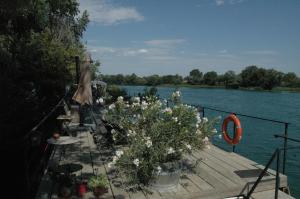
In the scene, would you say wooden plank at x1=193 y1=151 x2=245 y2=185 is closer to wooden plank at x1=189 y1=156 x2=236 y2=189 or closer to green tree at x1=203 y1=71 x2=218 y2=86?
wooden plank at x1=189 y1=156 x2=236 y2=189

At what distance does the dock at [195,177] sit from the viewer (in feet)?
13.7

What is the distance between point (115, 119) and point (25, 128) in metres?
8.37

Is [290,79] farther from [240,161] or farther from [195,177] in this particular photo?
[195,177]

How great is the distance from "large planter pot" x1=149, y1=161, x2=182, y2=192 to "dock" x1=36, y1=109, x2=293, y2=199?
81 mm

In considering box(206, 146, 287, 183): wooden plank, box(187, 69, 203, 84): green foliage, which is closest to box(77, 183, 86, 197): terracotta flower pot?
box(206, 146, 287, 183): wooden plank

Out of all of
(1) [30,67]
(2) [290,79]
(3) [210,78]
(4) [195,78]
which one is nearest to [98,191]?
(1) [30,67]

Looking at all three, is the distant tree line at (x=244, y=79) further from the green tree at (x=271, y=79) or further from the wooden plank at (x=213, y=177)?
the wooden plank at (x=213, y=177)

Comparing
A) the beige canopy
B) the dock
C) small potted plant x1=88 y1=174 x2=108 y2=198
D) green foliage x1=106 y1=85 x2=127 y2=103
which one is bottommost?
the dock

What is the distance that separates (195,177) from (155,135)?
108cm

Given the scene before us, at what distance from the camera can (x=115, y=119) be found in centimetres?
489

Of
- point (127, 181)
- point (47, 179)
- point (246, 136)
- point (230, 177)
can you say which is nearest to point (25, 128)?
point (47, 179)

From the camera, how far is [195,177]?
15.6ft

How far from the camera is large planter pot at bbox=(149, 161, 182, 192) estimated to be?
4.19 metres

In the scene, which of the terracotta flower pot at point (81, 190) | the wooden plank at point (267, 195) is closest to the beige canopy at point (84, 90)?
the terracotta flower pot at point (81, 190)
